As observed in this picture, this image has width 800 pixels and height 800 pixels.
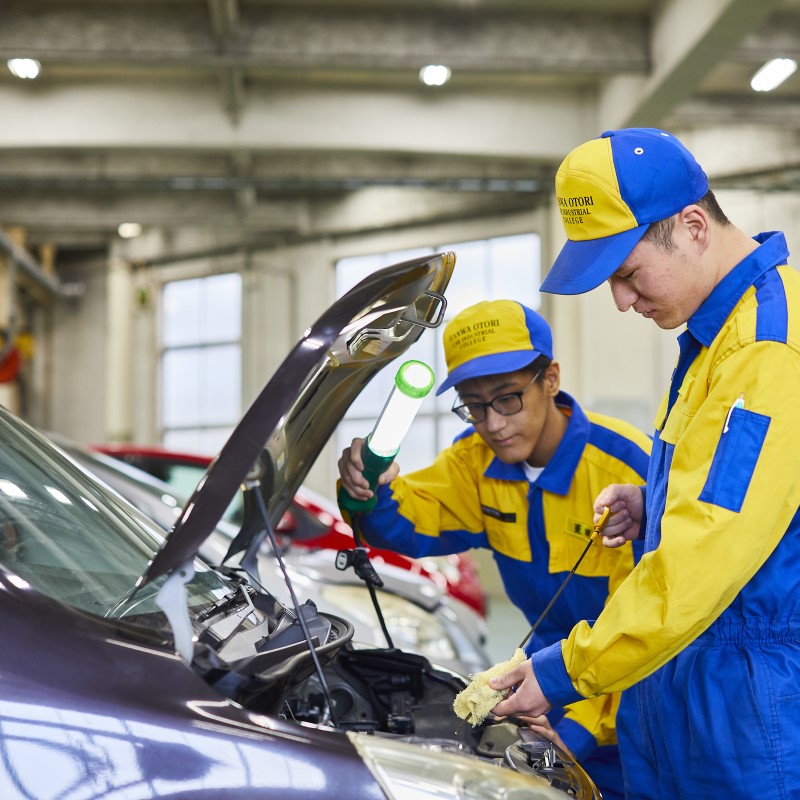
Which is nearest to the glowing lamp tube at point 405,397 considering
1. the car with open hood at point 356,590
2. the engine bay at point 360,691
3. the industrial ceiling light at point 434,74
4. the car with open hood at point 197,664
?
the car with open hood at point 197,664

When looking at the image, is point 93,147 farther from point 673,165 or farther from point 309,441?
point 673,165

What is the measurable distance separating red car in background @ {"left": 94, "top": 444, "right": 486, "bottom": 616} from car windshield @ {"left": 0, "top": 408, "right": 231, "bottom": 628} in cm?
308

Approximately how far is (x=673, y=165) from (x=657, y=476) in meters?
0.53

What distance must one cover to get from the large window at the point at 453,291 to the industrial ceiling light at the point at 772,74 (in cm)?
320

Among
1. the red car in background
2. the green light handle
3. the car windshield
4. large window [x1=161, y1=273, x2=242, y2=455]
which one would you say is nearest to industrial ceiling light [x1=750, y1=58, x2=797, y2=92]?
the red car in background

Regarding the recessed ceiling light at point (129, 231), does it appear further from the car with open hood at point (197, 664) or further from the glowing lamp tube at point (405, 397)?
the car with open hood at point (197, 664)

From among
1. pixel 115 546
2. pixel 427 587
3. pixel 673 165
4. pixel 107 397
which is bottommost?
pixel 427 587

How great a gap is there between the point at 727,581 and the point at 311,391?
78 centimetres

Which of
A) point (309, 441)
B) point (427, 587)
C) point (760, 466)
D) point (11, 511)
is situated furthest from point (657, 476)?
point (427, 587)

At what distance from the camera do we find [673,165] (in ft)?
5.34

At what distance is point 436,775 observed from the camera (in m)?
1.31

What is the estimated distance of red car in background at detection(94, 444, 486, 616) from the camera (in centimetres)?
522

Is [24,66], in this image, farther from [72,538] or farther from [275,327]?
[72,538]

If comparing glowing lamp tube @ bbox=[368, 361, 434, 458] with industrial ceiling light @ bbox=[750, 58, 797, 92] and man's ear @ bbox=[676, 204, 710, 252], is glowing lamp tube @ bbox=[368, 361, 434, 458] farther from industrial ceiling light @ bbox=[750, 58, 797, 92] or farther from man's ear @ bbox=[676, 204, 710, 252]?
industrial ceiling light @ bbox=[750, 58, 797, 92]
